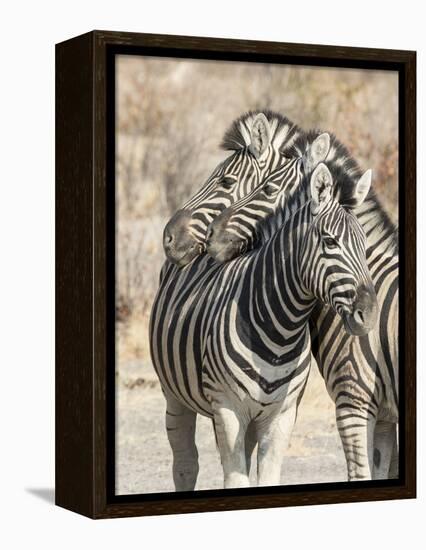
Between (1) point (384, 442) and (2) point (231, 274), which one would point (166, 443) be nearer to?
(2) point (231, 274)

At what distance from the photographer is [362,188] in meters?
9.84

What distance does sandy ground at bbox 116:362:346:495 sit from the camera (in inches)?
364

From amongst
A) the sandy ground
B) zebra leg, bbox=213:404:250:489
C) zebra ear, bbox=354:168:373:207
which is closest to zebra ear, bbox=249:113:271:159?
zebra ear, bbox=354:168:373:207

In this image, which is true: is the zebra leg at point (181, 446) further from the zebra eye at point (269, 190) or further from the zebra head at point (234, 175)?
the zebra eye at point (269, 190)

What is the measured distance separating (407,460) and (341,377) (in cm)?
72

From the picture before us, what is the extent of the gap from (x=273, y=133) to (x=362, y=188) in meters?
0.65

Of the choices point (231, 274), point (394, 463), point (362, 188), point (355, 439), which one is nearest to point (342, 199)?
point (362, 188)

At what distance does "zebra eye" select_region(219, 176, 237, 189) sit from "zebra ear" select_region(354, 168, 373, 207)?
0.77m

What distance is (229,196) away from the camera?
956 centimetres

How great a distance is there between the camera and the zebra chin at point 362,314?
9.58 metres

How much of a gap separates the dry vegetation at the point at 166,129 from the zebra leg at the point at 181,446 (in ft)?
1.28

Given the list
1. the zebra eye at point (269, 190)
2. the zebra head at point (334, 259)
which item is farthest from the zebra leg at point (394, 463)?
the zebra eye at point (269, 190)

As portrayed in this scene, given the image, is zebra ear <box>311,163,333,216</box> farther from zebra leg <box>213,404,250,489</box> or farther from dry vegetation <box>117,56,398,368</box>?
zebra leg <box>213,404,250,489</box>

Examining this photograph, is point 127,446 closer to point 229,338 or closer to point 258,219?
point 229,338
